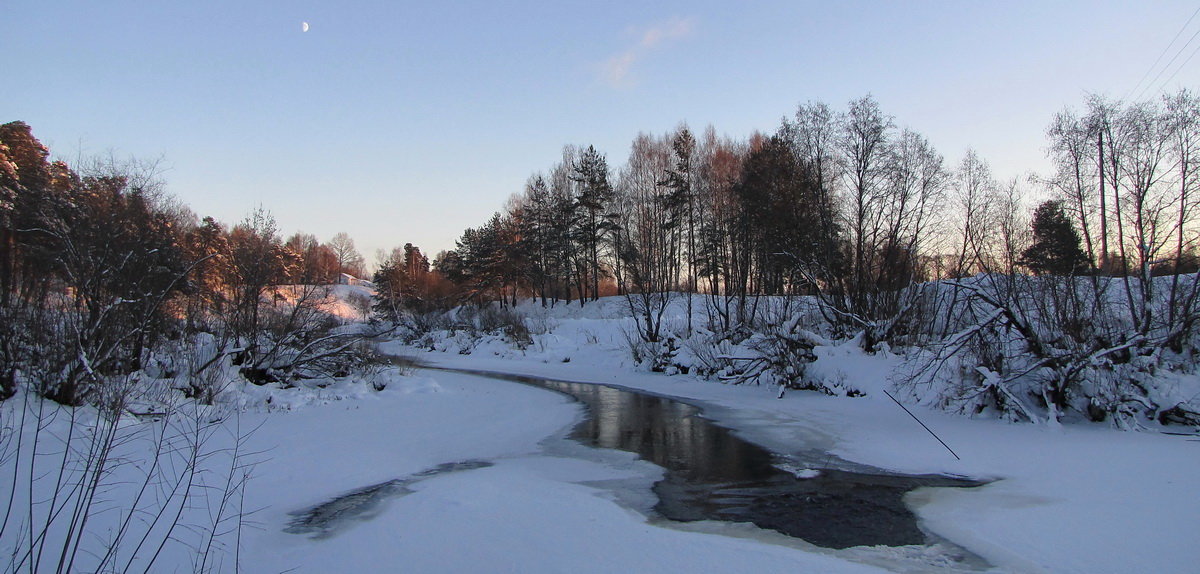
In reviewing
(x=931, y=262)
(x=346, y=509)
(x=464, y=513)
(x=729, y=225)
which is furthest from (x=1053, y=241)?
(x=346, y=509)

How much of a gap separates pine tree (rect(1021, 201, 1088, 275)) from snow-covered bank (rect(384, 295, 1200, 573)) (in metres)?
4.74

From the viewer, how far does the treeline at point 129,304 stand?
9461mm

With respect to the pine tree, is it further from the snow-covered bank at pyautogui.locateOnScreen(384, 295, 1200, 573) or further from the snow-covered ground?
the snow-covered ground

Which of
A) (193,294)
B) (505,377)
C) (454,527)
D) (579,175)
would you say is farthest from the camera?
(579,175)

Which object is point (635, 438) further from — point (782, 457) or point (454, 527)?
point (454, 527)

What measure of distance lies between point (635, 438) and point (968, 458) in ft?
16.6

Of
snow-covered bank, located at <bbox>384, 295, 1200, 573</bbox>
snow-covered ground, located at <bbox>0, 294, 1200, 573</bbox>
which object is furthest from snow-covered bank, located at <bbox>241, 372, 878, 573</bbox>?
snow-covered bank, located at <bbox>384, 295, 1200, 573</bbox>

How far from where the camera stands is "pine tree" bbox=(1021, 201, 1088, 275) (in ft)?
Result: 49.4

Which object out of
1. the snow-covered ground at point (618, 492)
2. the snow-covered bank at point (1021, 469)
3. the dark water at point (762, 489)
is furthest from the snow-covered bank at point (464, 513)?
the snow-covered bank at point (1021, 469)

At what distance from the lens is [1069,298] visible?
11.8 metres

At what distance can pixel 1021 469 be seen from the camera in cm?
761

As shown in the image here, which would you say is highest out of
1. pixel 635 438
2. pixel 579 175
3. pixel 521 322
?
pixel 579 175

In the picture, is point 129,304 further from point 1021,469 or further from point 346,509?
point 1021,469

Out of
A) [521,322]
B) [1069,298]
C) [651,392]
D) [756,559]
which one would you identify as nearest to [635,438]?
[756,559]
